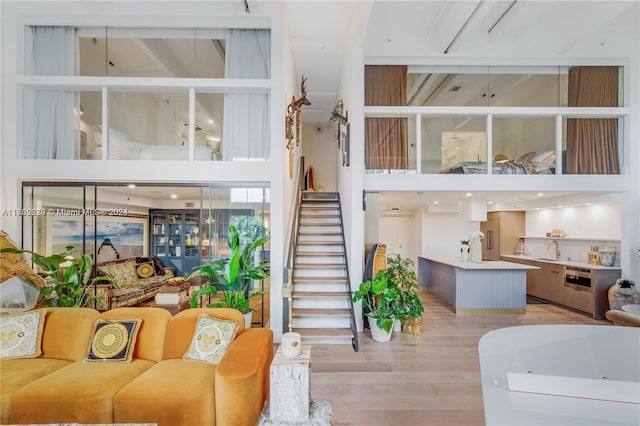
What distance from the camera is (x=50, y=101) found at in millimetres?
4383

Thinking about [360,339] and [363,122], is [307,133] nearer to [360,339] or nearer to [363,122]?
[363,122]

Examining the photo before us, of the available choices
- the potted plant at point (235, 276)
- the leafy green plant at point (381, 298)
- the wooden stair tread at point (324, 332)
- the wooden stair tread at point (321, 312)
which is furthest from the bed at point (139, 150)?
the leafy green plant at point (381, 298)

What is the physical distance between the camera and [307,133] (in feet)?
32.5

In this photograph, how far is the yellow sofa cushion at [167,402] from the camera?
6.88ft

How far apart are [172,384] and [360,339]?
107 inches

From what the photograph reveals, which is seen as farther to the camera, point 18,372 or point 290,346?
point 290,346

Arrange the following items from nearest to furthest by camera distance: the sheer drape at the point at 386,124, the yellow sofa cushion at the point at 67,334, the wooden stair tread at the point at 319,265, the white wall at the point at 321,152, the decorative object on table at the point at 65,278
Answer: the yellow sofa cushion at the point at 67,334 → the decorative object on table at the point at 65,278 → the wooden stair tread at the point at 319,265 → the sheer drape at the point at 386,124 → the white wall at the point at 321,152

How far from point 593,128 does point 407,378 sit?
5.32 meters

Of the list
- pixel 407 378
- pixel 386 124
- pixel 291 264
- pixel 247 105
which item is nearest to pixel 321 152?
pixel 386 124

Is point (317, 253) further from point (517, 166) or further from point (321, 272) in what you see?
point (517, 166)

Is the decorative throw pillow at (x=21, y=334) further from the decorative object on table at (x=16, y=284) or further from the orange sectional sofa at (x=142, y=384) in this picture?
the decorative object on table at (x=16, y=284)

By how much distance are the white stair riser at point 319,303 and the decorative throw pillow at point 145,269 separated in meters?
3.33

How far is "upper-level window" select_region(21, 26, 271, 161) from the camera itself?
433cm

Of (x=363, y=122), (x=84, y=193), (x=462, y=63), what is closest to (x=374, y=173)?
(x=363, y=122)
